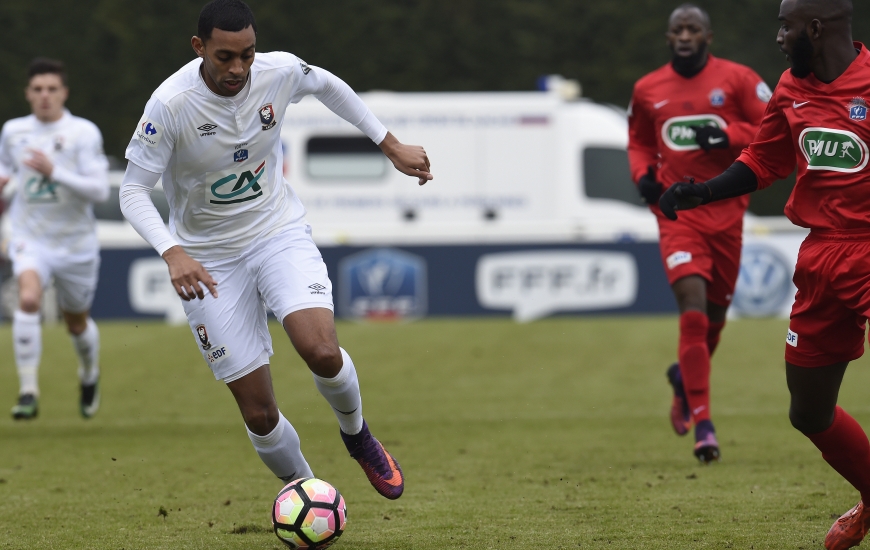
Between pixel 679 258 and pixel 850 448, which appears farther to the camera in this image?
pixel 679 258

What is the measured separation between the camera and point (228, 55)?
228 inches

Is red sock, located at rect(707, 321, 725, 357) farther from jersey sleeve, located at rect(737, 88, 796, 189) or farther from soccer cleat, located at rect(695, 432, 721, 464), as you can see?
jersey sleeve, located at rect(737, 88, 796, 189)

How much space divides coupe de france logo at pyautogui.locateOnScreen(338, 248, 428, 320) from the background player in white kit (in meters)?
6.92

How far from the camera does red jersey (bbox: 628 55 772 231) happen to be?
8.70 meters

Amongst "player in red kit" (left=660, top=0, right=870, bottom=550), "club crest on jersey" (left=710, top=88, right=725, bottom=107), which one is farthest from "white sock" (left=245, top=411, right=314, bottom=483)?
"club crest on jersey" (left=710, top=88, right=725, bottom=107)

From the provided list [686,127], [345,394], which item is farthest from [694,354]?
[345,394]

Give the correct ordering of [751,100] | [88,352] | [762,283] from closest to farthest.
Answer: [751,100], [88,352], [762,283]

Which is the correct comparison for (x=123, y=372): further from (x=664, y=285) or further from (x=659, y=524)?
(x=659, y=524)

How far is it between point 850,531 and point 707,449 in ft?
8.29

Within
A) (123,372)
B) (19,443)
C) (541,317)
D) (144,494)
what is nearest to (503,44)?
(541,317)

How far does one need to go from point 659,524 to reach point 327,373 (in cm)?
163

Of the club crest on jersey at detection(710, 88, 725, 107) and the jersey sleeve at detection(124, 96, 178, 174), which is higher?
the jersey sleeve at detection(124, 96, 178, 174)

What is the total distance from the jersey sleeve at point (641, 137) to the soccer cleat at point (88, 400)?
4.68 m

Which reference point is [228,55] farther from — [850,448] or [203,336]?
[850,448]
